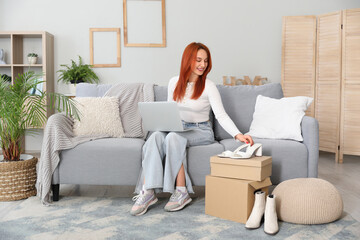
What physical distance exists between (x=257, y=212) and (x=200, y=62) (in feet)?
3.58

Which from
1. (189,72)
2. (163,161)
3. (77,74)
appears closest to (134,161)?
(163,161)

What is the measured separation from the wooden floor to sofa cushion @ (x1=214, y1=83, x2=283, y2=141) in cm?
58

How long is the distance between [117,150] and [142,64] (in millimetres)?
2511

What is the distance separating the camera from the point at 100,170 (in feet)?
8.31

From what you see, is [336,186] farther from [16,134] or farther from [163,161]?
[16,134]

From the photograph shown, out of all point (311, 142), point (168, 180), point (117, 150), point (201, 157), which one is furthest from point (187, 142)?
point (311, 142)

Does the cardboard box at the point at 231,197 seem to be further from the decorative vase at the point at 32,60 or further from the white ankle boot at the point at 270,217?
the decorative vase at the point at 32,60

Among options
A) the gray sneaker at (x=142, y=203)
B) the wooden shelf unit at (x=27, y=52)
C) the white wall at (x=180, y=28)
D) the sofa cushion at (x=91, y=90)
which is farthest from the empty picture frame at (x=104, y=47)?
the gray sneaker at (x=142, y=203)

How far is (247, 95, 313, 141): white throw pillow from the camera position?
2.66 metres

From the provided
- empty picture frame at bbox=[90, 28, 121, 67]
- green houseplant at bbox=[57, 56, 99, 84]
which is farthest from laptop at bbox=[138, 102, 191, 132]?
empty picture frame at bbox=[90, 28, 121, 67]

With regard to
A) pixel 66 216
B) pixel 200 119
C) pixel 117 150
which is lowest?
pixel 66 216

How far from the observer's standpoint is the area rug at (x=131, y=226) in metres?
1.92

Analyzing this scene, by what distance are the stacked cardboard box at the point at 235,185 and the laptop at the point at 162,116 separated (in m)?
0.38

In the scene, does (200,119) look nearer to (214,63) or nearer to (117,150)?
(117,150)
